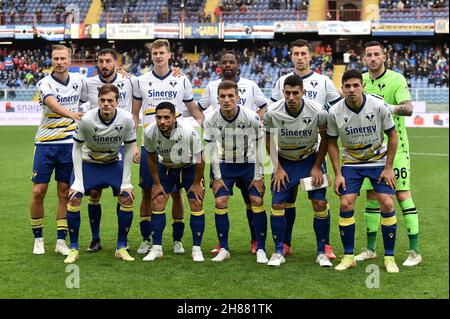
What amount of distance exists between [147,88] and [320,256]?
273cm

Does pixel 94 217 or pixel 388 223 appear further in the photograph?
pixel 94 217

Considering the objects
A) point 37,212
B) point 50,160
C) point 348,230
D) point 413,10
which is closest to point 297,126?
point 348,230

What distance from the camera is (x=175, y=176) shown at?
7.68m

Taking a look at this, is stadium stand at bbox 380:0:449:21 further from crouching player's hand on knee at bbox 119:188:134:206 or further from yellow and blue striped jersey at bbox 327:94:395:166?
crouching player's hand on knee at bbox 119:188:134:206

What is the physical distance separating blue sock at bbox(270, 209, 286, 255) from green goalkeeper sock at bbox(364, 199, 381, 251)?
995 mm

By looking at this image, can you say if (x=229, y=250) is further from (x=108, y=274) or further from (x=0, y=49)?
(x=0, y=49)

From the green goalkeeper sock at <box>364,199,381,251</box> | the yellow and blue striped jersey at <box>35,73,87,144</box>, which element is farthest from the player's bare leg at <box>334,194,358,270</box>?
the yellow and blue striped jersey at <box>35,73,87,144</box>

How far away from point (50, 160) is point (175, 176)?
146cm

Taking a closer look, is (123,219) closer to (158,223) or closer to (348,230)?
(158,223)

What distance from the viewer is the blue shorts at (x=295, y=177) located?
288 inches

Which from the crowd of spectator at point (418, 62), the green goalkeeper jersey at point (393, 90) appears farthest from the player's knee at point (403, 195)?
the crowd of spectator at point (418, 62)

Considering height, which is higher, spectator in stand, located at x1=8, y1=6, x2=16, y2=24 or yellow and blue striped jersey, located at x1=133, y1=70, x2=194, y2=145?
spectator in stand, located at x1=8, y1=6, x2=16, y2=24

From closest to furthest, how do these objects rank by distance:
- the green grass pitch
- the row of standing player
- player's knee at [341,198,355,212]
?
the green grass pitch → player's knee at [341,198,355,212] → the row of standing player

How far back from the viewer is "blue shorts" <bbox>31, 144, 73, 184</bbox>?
7.92m
